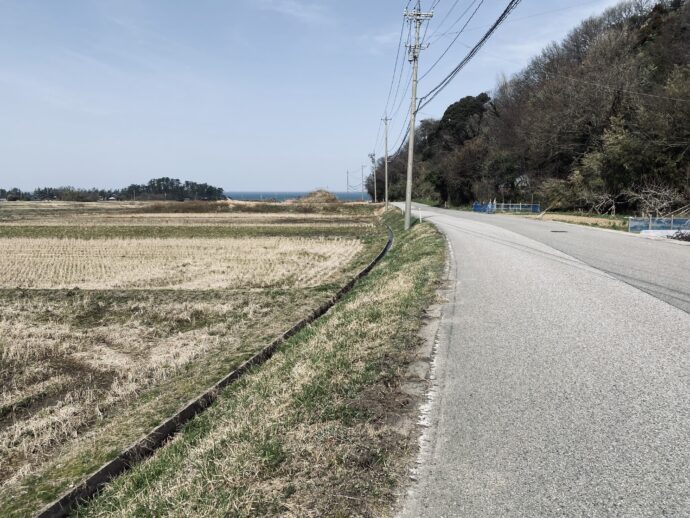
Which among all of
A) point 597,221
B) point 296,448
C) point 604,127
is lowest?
point 296,448

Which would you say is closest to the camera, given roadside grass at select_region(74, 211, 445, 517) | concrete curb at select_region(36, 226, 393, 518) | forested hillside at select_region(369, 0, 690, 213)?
roadside grass at select_region(74, 211, 445, 517)

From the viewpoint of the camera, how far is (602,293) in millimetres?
7750

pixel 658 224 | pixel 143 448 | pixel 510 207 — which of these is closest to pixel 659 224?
pixel 658 224

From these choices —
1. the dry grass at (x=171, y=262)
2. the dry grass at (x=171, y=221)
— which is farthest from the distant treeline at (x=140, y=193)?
the dry grass at (x=171, y=262)

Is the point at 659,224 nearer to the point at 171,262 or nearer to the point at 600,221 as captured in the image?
the point at 600,221

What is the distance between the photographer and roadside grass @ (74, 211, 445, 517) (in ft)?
9.43

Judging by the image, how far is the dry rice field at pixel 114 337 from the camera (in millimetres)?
4812

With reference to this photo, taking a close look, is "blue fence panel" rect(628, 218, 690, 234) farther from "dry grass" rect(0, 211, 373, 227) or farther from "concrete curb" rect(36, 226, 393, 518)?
"dry grass" rect(0, 211, 373, 227)

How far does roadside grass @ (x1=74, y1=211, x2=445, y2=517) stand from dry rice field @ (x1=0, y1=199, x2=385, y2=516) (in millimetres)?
831

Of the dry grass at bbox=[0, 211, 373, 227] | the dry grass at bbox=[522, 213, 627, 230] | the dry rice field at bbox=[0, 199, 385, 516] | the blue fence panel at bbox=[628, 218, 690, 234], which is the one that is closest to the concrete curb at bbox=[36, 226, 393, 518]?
the dry rice field at bbox=[0, 199, 385, 516]

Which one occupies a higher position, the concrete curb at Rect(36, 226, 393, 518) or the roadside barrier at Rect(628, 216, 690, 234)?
the roadside barrier at Rect(628, 216, 690, 234)

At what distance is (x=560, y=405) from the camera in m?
3.86

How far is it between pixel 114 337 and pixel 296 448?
6660 mm

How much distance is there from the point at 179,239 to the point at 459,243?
59.9ft
